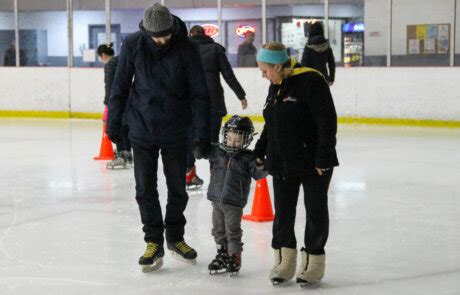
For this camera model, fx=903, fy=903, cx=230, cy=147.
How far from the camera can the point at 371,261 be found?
514cm

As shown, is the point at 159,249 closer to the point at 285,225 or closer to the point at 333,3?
the point at 285,225

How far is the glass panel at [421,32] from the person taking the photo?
1465cm

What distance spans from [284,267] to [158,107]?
108cm

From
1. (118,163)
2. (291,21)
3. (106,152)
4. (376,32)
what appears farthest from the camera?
(291,21)

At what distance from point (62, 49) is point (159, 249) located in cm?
1330

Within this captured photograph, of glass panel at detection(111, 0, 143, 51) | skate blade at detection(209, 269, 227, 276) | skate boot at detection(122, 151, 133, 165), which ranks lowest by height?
skate blade at detection(209, 269, 227, 276)

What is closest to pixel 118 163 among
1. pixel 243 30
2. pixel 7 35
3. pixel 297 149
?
pixel 297 149

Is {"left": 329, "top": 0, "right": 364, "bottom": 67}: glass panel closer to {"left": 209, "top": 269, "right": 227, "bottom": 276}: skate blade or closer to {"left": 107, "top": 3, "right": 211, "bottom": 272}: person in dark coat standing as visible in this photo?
{"left": 107, "top": 3, "right": 211, "bottom": 272}: person in dark coat standing

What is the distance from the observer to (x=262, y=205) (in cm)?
645

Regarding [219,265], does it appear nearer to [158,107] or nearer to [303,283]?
[303,283]

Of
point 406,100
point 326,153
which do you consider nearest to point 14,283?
point 326,153

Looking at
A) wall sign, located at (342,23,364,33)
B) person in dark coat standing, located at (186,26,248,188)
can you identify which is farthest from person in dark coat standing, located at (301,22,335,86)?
person in dark coat standing, located at (186,26,248,188)

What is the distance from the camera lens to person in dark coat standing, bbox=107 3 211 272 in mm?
4832

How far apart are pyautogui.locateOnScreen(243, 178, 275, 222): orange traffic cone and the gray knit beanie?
2008 millimetres
